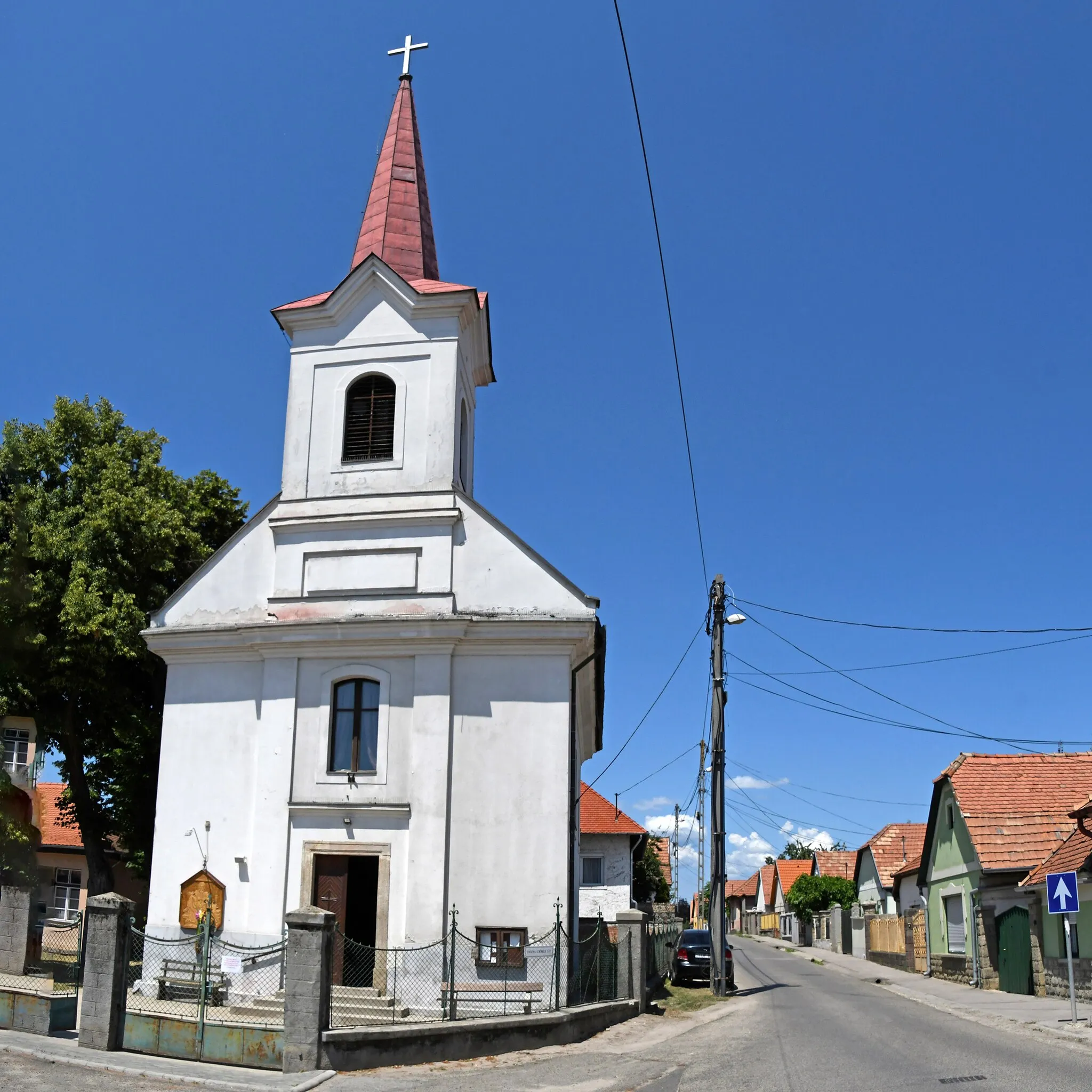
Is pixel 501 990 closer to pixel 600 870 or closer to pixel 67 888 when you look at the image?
pixel 67 888

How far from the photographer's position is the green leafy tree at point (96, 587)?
23.9 meters

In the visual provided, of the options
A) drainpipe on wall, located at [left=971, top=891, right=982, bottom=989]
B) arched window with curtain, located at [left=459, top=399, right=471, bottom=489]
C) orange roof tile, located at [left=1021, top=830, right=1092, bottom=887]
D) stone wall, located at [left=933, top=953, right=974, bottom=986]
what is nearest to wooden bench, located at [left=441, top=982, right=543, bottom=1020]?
arched window with curtain, located at [left=459, top=399, right=471, bottom=489]

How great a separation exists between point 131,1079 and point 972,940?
72.5 feet

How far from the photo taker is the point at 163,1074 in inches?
495

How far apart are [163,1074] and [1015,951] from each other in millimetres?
20024

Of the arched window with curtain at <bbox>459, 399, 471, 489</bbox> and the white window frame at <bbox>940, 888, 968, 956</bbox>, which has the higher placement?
the arched window with curtain at <bbox>459, 399, 471, 489</bbox>

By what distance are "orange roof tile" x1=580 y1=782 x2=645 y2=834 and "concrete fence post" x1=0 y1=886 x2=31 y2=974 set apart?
80.1ft

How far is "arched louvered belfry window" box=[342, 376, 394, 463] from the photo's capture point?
20.5 m

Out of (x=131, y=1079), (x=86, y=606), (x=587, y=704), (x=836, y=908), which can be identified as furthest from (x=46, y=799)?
(x=836, y=908)

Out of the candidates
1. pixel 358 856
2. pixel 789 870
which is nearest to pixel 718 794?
pixel 358 856

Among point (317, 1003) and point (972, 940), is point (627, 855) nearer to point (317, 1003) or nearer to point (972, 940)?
point (972, 940)

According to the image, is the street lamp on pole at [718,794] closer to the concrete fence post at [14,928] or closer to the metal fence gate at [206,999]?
the metal fence gate at [206,999]

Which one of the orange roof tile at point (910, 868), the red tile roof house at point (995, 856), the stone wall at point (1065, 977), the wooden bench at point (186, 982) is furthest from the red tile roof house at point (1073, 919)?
the wooden bench at point (186, 982)

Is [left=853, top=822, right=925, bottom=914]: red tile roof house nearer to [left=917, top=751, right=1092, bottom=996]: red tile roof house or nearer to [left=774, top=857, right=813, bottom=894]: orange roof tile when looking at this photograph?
[left=917, top=751, right=1092, bottom=996]: red tile roof house
